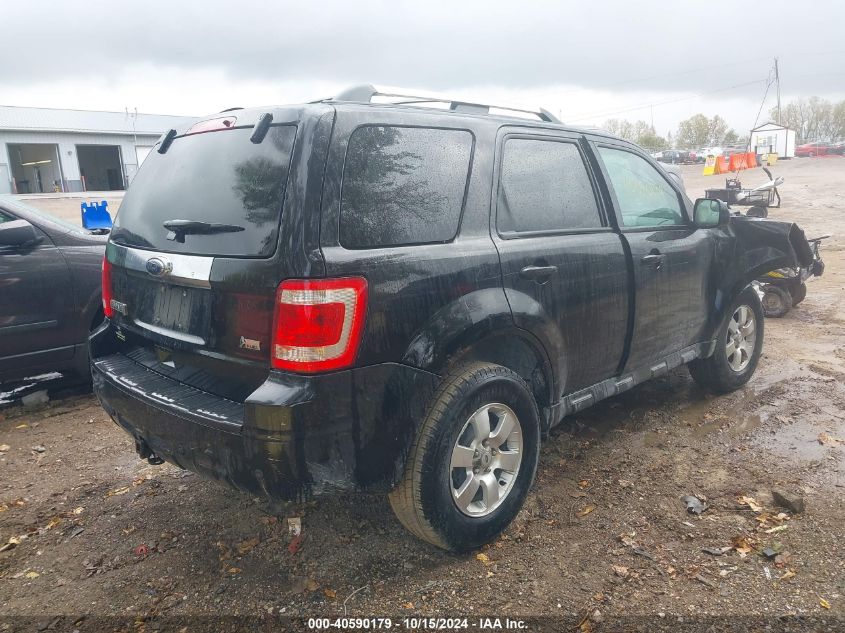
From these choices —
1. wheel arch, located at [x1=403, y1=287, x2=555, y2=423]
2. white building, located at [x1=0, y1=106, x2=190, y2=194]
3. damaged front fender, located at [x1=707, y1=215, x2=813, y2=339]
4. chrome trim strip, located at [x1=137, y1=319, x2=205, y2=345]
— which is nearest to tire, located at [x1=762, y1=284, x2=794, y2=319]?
damaged front fender, located at [x1=707, y1=215, x2=813, y2=339]

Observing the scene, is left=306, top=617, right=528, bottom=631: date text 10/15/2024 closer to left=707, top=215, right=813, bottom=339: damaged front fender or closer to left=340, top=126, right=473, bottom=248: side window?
left=340, top=126, right=473, bottom=248: side window

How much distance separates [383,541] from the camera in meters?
3.08

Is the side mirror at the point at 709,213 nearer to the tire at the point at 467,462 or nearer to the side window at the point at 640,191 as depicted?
the side window at the point at 640,191

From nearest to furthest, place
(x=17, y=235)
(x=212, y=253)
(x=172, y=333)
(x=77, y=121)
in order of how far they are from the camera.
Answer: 1. (x=212, y=253)
2. (x=172, y=333)
3. (x=17, y=235)
4. (x=77, y=121)

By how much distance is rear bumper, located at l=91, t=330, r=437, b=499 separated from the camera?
2328 mm

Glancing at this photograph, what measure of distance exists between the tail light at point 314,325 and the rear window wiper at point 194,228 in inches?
15.8

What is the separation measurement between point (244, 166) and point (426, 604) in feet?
6.34

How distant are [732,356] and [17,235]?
5.28 m

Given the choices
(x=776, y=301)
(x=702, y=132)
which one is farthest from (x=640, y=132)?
(x=776, y=301)

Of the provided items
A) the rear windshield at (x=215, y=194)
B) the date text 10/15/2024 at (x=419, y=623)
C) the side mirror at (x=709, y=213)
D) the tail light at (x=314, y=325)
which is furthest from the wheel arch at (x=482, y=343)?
the side mirror at (x=709, y=213)

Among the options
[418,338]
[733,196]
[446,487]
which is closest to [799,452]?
[446,487]

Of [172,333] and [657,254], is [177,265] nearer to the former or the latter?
[172,333]

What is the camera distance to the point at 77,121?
47.6 m

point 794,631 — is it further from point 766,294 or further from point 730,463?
point 766,294
